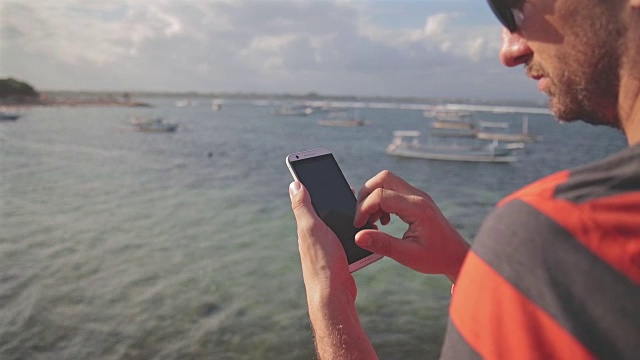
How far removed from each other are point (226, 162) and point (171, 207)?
13370mm

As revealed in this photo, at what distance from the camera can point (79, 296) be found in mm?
9695

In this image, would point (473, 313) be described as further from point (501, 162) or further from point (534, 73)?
point (501, 162)

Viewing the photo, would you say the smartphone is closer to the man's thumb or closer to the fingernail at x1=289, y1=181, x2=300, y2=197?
the man's thumb

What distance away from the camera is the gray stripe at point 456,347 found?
30.8 inches

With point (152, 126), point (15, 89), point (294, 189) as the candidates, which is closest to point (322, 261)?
point (294, 189)

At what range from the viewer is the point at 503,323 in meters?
0.75

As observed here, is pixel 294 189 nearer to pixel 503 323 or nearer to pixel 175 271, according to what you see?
pixel 503 323

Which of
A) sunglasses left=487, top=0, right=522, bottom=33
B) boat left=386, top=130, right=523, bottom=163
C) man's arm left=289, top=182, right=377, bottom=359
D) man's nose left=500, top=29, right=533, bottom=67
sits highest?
sunglasses left=487, top=0, right=522, bottom=33

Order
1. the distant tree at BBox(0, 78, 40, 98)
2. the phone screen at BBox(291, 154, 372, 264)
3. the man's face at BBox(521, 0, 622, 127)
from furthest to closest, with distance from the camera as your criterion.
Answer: the distant tree at BBox(0, 78, 40, 98) < the phone screen at BBox(291, 154, 372, 264) < the man's face at BBox(521, 0, 622, 127)

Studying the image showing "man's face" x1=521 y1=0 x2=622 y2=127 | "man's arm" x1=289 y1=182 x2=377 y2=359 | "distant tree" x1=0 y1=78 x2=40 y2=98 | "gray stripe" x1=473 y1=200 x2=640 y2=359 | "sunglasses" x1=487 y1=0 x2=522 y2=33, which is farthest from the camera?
"distant tree" x1=0 y1=78 x2=40 y2=98

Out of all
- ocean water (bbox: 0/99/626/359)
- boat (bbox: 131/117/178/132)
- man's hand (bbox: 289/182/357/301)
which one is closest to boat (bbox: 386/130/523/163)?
ocean water (bbox: 0/99/626/359)

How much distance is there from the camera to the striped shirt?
2.33 feet

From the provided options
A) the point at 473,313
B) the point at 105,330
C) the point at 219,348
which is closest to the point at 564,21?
the point at 473,313

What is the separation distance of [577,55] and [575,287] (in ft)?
1.63
